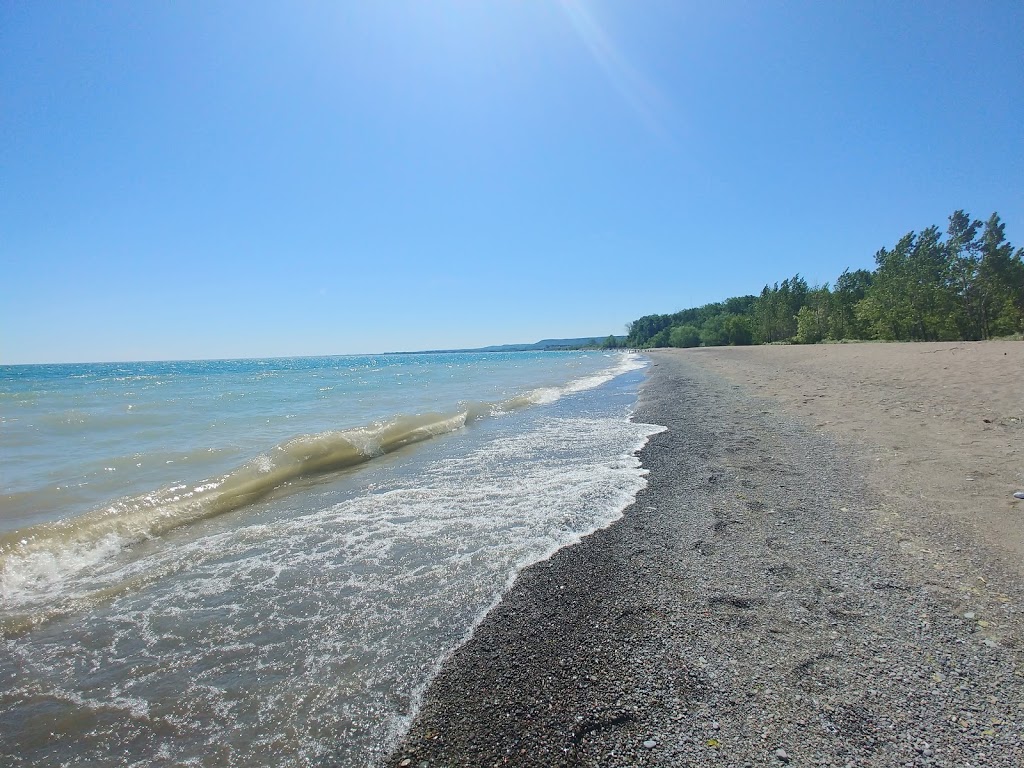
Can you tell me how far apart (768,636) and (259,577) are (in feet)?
16.5

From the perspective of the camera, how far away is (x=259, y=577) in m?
5.00

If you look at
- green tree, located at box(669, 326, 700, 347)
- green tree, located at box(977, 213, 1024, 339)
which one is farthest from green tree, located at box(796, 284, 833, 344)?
green tree, located at box(669, 326, 700, 347)

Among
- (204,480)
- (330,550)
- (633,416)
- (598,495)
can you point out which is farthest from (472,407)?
(330,550)

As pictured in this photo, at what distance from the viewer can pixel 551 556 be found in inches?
200

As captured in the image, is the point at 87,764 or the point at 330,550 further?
the point at 330,550

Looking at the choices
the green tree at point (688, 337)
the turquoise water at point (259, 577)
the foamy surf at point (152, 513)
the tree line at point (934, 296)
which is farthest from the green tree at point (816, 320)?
the foamy surf at point (152, 513)

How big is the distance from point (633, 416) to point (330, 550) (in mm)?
11114

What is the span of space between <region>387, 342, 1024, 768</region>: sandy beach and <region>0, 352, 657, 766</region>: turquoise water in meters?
0.55

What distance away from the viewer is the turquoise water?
2994 millimetres

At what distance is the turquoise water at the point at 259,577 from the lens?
2994mm

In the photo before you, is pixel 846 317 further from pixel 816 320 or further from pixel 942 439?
pixel 942 439

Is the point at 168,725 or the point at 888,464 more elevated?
the point at 888,464

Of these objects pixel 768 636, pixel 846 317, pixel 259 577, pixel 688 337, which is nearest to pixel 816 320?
pixel 846 317

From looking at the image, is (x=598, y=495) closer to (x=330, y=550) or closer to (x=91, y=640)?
(x=330, y=550)
